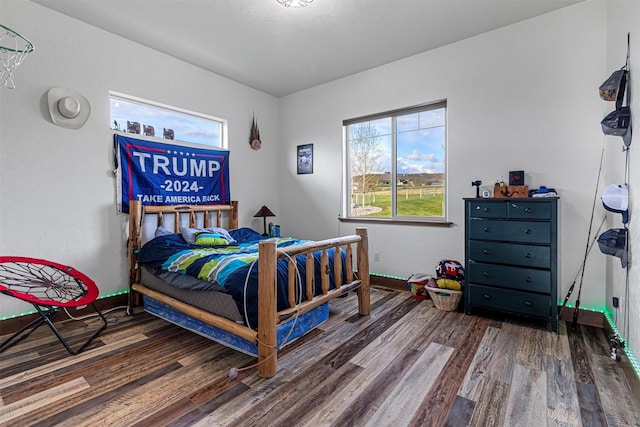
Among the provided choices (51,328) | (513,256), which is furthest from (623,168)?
(51,328)

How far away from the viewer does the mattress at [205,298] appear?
2.12 m

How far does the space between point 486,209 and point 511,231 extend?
0.87ft

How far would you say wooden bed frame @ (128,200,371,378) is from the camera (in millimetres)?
1890

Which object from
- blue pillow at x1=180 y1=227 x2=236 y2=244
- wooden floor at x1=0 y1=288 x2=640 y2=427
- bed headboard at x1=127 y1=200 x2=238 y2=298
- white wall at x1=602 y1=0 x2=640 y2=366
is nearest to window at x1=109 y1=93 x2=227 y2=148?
bed headboard at x1=127 y1=200 x2=238 y2=298

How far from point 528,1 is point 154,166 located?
12.8ft

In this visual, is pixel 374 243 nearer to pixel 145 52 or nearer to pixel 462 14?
pixel 462 14

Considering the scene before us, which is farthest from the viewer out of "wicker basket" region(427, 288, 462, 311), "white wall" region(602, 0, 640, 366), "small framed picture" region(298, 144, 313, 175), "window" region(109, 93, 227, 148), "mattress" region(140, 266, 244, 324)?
"small framed picture" region(298, 144, 313, 175)

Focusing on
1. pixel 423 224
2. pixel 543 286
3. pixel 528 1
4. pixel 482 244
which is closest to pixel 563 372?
pixel 543 286

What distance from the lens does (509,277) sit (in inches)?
104

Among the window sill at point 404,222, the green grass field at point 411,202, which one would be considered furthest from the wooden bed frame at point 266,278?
the green grass field at point 411,202

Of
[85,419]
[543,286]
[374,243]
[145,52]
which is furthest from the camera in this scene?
[374,243]

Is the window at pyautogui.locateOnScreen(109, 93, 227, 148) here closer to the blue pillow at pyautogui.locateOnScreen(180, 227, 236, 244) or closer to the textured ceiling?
the textured ceiling

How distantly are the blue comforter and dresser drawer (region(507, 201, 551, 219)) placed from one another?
159 cm

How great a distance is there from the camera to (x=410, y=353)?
7.11 ft
